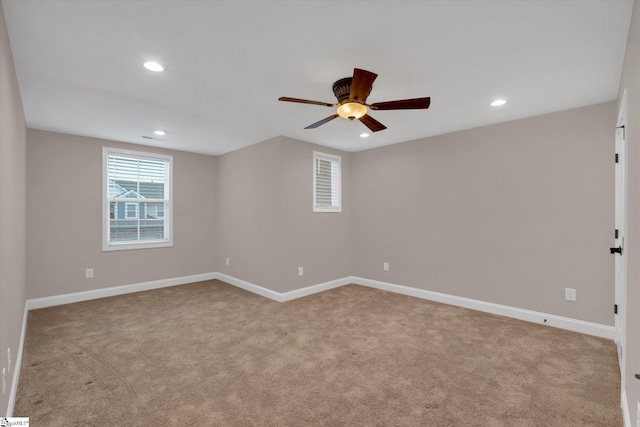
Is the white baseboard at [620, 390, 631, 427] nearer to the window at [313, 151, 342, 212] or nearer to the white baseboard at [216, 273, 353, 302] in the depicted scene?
the white baseboard at [216, 273, 353, 302]

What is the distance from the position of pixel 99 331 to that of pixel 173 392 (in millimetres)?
1742

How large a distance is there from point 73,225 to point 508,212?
5.93 meters

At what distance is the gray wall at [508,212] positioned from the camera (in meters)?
3.15

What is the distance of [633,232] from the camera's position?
1.69 meters

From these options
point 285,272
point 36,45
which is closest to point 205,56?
point 36,45

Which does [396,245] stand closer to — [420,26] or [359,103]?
[359,103]

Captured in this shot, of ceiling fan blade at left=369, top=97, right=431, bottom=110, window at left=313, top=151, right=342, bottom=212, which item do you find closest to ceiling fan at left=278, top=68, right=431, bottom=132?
ceiling fan blade at left=369, top=97, right=431, bottom=110

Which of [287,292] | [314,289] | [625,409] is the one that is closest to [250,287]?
[287,292]

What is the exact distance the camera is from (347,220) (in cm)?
545

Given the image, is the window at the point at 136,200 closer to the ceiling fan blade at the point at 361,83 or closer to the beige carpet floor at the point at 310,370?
the beige carpet floor at the point at 310,370

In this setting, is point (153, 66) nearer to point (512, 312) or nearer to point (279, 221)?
point (279, 221)

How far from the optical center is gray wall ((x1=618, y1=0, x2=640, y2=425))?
5.18 feet

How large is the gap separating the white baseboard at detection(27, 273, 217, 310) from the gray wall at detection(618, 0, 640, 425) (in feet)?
18.5

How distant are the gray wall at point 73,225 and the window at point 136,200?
96 millimetres
